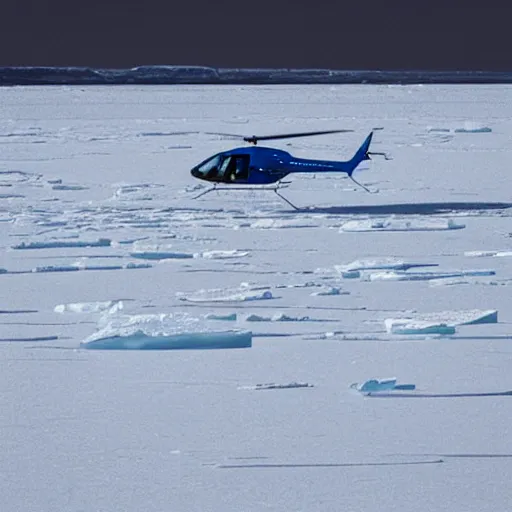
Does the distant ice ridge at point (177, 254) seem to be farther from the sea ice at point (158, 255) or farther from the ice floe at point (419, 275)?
the ice floe at point (419, 275)

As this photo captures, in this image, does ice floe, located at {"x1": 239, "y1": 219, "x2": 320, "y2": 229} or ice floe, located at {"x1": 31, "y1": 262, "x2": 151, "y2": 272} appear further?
ice floe, located at {"x1": 239, "y1": 219, "x2": 320, "y2": 229}

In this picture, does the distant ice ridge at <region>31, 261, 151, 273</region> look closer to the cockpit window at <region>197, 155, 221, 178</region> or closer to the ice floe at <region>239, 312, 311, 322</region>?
the ice floe at <region>239, 312, 311, 322</region>

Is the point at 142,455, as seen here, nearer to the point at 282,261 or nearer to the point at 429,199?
the point at 282,261

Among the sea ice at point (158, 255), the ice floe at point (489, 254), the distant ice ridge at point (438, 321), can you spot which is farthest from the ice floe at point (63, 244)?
the distant ice ridge at point (438, 321)

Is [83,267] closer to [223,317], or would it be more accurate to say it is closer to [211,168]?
[223,317]

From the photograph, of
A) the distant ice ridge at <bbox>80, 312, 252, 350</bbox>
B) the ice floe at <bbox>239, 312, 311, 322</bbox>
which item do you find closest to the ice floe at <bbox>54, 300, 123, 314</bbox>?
the ice floe at <bbox>239, 312, 311, 322</bbox>

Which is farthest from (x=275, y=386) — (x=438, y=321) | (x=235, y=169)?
(x=235, y=169)
